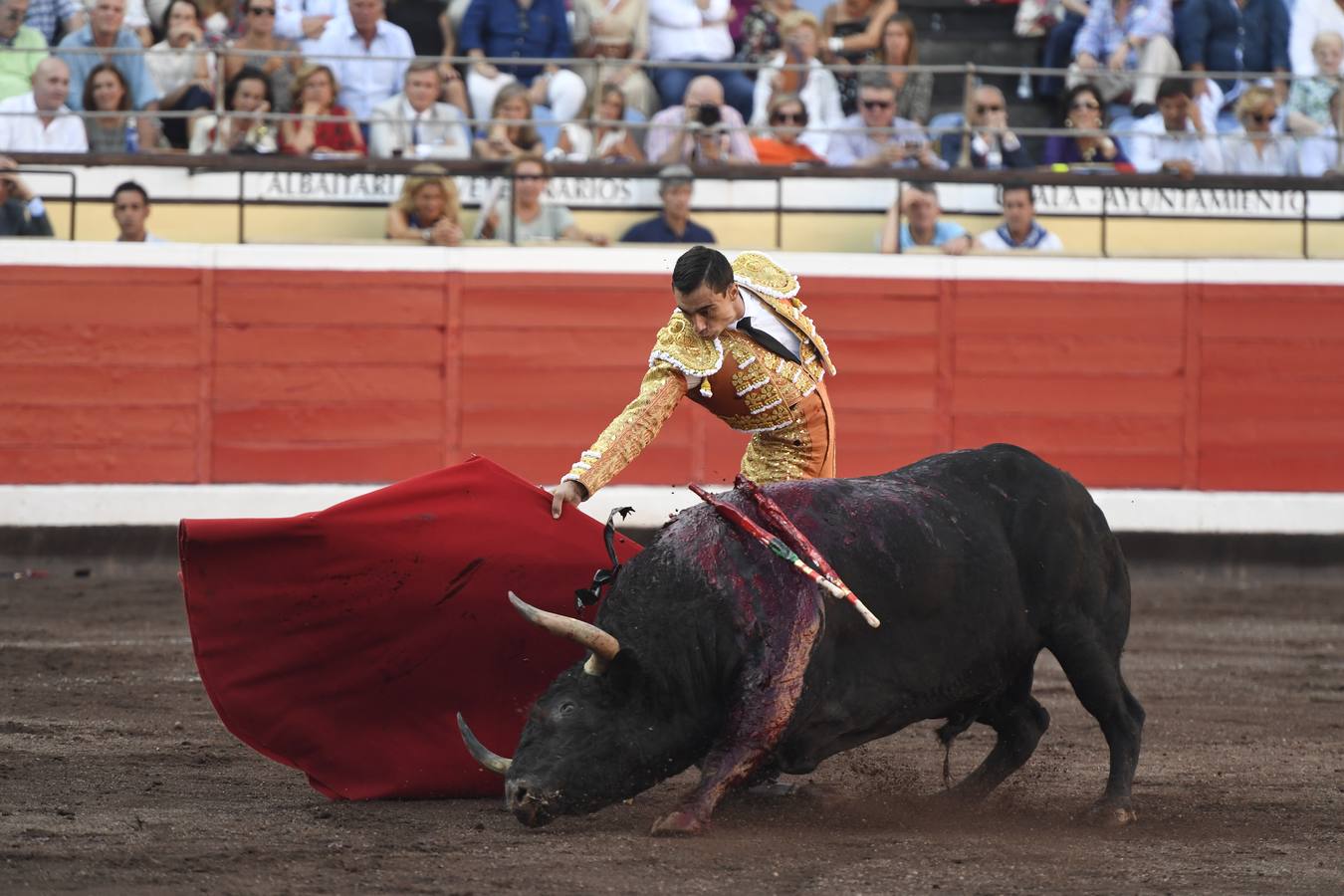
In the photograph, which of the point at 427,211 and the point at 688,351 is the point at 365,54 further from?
the point at 688,351

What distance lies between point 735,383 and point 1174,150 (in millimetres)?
5752

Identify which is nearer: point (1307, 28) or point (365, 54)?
point (365, 54)

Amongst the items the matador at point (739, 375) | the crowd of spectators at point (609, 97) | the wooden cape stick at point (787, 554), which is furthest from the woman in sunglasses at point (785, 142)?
the wooden cape stick at point (787, 554)

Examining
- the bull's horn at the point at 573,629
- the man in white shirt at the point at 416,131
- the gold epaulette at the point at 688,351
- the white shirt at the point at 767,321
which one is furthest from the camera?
the man in white shirt at the point at 416,131

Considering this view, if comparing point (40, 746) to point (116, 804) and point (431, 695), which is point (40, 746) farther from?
point (431, 695)

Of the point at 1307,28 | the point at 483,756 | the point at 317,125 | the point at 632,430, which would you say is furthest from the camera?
the point at 1307,28

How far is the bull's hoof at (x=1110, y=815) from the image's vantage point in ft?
13.1

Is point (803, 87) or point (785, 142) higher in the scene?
point (803, 87)

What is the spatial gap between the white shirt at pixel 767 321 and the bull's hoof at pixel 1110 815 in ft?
3.83

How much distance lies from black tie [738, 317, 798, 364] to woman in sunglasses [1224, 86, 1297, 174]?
5734 millimetres

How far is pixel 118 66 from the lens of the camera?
870 cm

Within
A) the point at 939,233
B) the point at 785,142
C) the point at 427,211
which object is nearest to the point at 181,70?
the point at 427,211

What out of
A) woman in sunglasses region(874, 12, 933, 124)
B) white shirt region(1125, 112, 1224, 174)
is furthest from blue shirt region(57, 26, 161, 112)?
white shirt region(1125, 112, 1224, 174)

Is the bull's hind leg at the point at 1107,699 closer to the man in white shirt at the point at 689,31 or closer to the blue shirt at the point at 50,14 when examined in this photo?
the man in white shirt at the point at 689,31
